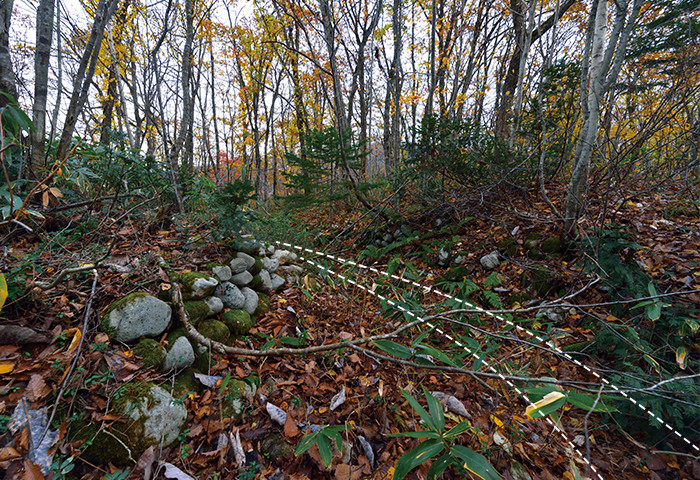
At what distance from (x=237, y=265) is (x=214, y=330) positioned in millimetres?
722

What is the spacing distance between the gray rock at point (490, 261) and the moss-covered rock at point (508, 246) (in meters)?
0.12

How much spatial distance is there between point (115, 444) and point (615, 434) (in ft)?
10.6

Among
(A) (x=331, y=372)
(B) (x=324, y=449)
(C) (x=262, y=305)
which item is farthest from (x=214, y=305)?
(B) (x=324, y=449)

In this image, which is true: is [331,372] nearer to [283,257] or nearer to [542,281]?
[283,257]

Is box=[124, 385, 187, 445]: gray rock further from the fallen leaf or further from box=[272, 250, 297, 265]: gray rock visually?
box=[272, 250, 297, 265]: gray rock

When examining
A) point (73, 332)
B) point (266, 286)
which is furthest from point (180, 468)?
point (266, 286)

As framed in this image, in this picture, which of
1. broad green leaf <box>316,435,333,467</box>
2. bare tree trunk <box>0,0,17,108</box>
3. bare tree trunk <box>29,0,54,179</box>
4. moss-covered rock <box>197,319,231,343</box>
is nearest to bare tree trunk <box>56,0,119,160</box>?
bare tree trunk <box>29,0,54,179</box>

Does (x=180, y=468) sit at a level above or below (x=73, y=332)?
below

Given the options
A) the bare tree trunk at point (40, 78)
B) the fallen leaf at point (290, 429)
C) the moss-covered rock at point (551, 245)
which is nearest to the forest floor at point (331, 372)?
the fallen leaf at point (290, 429)

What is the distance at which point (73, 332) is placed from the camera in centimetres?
157

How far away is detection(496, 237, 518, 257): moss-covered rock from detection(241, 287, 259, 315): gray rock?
3.52 meters

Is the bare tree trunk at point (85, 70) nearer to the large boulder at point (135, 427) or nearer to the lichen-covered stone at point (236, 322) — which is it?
the lichen-covered stone at point (236, 322)

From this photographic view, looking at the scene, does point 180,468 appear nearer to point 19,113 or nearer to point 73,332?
point 73,332

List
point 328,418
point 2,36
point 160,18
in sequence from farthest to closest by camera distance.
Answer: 1. point 160,18
2. point 2,36
3. point 328,418
